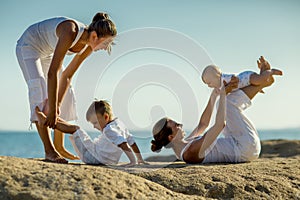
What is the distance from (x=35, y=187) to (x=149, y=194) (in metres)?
0.81

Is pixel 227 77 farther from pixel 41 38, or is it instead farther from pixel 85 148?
pixel 41 38

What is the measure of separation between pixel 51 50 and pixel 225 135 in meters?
2.21

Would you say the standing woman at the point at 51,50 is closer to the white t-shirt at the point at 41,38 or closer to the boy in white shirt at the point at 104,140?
the white t-shirt at the point at 41,38

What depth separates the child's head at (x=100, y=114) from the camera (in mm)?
4742

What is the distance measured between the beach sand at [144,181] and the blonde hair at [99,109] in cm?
90

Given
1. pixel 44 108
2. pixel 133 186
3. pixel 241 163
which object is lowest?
pixel 241 163

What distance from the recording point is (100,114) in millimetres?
4742

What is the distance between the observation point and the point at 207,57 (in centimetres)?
570

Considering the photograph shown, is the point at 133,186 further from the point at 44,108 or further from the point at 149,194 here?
the point at 44,108

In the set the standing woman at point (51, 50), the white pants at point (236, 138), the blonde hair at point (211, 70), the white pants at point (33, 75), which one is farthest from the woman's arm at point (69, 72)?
the white pants at point (236, 138)

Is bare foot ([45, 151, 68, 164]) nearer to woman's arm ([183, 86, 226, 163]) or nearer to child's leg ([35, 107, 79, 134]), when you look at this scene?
child's leg ([35, 107, 79, 134])

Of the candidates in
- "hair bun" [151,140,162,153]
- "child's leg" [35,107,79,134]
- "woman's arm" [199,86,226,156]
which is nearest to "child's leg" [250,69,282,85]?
"woman's arm" [199,86,226,156]

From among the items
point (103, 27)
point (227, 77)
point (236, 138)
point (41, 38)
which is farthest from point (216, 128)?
point (41, 38)

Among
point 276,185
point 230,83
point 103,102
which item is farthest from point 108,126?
point 276,185
